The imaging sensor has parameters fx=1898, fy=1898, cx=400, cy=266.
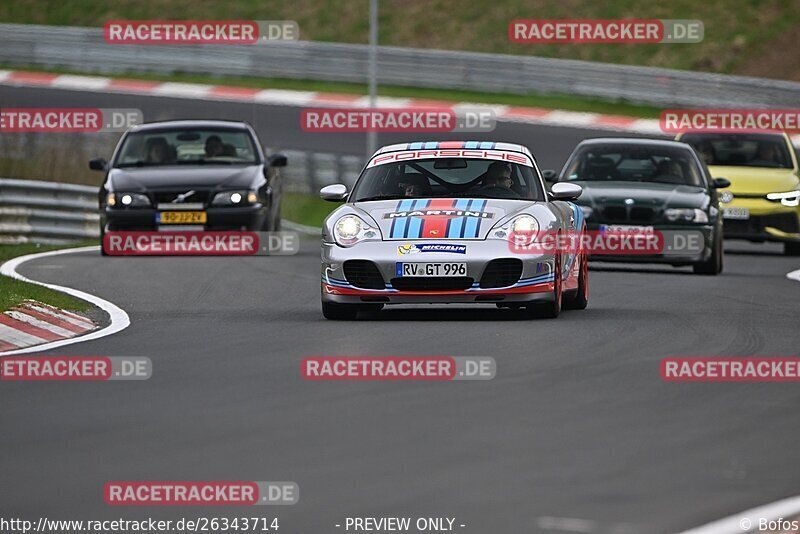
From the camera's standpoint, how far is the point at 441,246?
1274 centimetres

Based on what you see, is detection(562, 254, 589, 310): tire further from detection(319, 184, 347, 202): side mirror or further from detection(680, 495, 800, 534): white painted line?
detection(680, 495, 800, 534): white painted line

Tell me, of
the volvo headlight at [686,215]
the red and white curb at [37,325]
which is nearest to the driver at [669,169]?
the volvo headlight at [686,215]

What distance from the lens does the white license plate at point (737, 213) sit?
2217 centimetres

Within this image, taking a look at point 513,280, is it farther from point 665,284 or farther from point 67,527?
point 67,527

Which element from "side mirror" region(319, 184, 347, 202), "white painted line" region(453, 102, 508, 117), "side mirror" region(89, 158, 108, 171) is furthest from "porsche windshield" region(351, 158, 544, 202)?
"white painted line" region(453, 102, 508, 117)

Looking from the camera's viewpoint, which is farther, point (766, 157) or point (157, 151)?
point (766, 157)

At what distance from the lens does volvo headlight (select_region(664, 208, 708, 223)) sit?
1856 cm

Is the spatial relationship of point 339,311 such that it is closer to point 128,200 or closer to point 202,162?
point 128,200

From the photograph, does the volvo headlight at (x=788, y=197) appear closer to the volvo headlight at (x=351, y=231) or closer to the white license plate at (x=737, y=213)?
the white license plate at (x=737, y=213)

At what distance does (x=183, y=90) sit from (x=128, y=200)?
20536 millimetres

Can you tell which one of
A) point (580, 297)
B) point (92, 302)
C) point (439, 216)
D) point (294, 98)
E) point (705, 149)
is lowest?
point (294, 98)

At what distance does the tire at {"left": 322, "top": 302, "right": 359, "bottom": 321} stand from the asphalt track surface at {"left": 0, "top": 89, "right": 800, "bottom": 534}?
0.16m

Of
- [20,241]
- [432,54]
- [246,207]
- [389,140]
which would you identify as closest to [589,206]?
[246,207]

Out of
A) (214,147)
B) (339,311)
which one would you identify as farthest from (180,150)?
(339,311)
